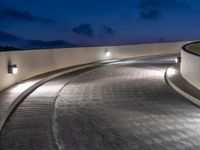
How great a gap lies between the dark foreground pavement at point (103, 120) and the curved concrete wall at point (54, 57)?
101 cm

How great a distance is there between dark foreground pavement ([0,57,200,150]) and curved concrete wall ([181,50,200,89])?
→ 2.74ft

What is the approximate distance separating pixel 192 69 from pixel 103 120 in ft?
16.8

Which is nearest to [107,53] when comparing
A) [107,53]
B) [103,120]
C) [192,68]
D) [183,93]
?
[107,53]

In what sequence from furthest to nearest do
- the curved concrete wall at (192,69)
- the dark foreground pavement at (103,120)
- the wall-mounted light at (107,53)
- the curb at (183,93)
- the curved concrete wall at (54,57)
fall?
the wall-mounted light at (107,53), the curved concrete wall at (192,69), the curved concrete wall at (54,57), the curb at (183,93), the dark foreground pavement at (103,120)

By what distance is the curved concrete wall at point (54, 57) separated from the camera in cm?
1019

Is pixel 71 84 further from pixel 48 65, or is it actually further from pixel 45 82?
pixel 48 65

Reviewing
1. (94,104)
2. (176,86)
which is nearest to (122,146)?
(94,104)

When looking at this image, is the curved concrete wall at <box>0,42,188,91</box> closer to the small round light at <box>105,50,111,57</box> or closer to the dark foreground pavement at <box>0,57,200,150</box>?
the small round light at <box>105,50,111,57</box>

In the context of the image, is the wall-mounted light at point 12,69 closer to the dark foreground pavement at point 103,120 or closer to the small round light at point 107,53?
the dark foreground pavement at point 103,120

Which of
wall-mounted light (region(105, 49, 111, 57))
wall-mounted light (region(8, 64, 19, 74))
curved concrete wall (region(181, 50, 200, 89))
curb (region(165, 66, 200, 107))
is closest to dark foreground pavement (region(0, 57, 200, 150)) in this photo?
curb (region(165, 66, 200, 107))

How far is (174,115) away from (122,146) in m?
2.47

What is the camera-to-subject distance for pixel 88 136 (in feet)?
19.8

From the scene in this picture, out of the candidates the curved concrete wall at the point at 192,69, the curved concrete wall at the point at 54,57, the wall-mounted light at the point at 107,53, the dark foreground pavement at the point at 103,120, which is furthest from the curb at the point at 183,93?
the wall-mounted light at the point at 107,53

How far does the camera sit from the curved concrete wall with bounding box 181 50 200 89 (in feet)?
34.6
